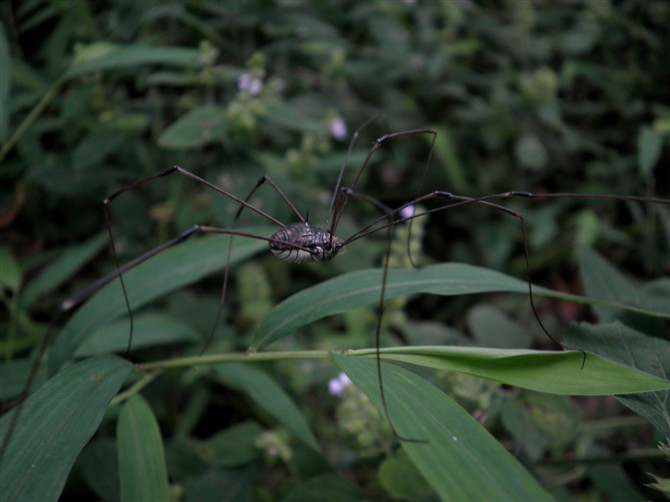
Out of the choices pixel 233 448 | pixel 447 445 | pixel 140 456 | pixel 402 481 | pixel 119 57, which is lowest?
pixel 233 448

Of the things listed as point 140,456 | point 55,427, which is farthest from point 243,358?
point 55,427

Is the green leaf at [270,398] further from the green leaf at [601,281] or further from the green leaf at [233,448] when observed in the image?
the green leaf at [601,281]

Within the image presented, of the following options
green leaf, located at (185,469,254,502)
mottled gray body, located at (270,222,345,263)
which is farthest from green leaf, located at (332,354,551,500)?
green leaf, located at (185,469,254,502)

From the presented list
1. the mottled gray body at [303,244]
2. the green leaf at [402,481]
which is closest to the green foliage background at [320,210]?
the green leaf at [402,481]

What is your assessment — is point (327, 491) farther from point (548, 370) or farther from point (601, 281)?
point (601, 281)

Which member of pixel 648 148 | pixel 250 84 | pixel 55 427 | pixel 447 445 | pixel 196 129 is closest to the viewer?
pixel 447 445

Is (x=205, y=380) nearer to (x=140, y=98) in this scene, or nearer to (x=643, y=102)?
(x=140, y=98)

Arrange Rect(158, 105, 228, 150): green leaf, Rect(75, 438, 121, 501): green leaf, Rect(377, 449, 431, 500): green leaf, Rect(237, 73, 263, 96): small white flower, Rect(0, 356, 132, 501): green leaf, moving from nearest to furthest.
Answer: Rect(0, 356, 132, 501): green leaf → Rect(377, 449, 431, 500): green leaf → Rect(75, 438, 121, 501): green leaf → Rect(158, 105, 228, 150): green leaf → Rect(237, 73, 263, 96): small white flower

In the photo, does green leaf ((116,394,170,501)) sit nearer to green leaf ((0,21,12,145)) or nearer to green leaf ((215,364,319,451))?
green leaf ((215,364,319,451))
